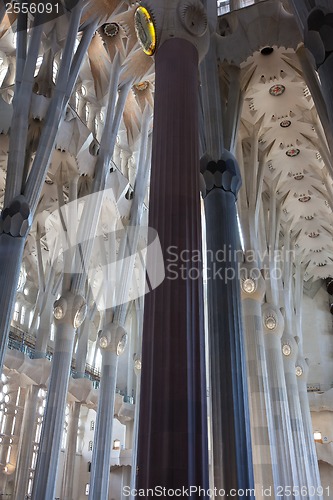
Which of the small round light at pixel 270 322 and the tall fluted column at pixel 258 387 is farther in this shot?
the small round light at pixel 270 322

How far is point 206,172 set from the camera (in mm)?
10695

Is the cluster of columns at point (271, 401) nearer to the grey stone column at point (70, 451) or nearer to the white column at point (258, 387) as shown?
the white column at point (258, 387)

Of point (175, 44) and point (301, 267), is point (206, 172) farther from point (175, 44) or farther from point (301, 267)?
point (301, 267)

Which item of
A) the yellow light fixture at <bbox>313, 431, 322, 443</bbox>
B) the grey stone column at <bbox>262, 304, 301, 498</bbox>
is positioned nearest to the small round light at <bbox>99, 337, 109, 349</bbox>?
the grey stone column at <bbox>262, 304, 301, 498</bbox>

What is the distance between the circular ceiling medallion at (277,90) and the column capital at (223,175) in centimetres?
593

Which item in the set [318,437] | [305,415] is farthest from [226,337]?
[318,437]

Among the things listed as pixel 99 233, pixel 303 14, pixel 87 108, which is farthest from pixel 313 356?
pixel 303 14

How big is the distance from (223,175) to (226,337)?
3.72m

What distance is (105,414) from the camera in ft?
51.6

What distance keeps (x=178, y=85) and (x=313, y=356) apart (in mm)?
24892

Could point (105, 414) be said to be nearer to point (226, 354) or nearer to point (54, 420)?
point (54, 420)

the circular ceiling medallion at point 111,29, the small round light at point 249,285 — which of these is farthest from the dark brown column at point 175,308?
the circular ceiling medallion at point 111,29

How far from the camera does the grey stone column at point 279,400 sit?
47.4ft

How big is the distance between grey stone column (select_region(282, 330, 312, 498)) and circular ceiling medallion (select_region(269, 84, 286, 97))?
9.94 meters
